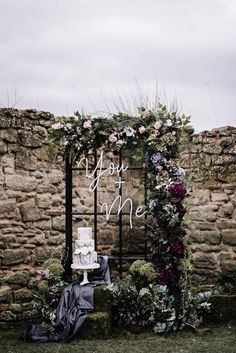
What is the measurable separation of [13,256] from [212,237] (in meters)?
2.96

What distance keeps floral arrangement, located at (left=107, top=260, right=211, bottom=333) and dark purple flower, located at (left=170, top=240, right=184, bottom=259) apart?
36 cm

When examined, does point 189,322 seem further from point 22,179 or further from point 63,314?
point 22,179

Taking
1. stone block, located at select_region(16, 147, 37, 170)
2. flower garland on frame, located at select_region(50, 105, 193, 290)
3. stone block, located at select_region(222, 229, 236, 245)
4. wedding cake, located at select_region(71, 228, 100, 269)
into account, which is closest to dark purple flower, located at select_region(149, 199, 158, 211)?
flower garland on frame, located at select_region(50, 105, 193, 290)

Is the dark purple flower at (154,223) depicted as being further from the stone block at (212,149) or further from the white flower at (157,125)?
the stone block at (212,149)

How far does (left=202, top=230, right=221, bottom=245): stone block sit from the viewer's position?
8.99m

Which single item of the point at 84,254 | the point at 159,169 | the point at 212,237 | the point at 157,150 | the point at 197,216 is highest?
the point at 157,150

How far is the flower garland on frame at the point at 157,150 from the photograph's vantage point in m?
7.10

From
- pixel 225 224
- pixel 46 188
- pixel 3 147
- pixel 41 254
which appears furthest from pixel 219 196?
pixel 3 147

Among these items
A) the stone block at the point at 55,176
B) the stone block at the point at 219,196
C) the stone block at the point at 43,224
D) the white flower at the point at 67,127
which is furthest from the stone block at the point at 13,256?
the stone block at the point at 219,196

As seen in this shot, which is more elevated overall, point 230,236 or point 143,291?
point 230,236

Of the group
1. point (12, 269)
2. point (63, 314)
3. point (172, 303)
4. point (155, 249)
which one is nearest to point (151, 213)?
point (155, 249)

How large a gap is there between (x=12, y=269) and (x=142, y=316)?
1.94 metres

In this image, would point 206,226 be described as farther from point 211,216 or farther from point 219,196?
point 219,196

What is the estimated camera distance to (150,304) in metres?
7.11
